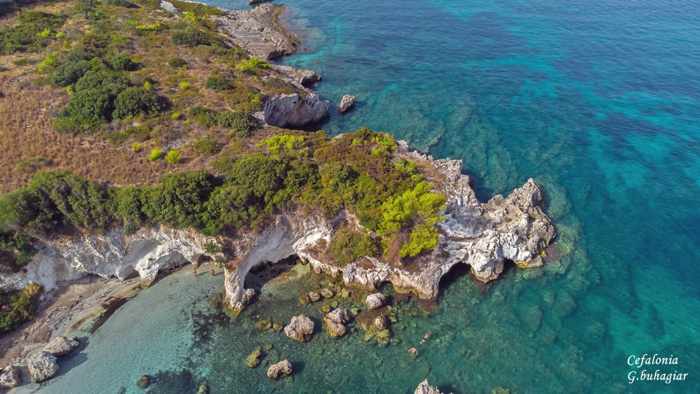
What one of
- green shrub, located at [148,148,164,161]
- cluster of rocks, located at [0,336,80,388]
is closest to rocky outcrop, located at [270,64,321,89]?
green shrub, located at [148,148,164,161]

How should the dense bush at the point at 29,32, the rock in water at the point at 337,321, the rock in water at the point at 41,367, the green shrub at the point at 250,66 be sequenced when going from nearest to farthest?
the rock in water at the point at 41,367
the rock in water at the point at 337,321
the dense bush at the point at 29,32
the green shrub at the point at 250,66

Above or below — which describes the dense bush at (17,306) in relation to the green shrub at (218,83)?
below

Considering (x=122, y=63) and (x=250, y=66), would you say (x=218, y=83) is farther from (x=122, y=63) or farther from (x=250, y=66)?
(x=122, y=63)

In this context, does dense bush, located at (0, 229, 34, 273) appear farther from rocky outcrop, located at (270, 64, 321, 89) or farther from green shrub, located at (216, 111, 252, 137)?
rocky outcrop, located at (270, 64, 321, 89)

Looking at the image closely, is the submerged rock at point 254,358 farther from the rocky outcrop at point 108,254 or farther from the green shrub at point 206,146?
the green shrub at point 206,146

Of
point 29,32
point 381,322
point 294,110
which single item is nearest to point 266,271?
point 381,322

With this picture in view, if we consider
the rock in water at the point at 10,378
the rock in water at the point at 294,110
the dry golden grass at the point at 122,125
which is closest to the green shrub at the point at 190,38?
the dry golden grass at the point at 122,125
